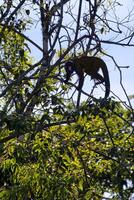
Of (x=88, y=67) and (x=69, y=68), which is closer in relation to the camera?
(x=88, y=67)

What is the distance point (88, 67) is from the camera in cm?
581

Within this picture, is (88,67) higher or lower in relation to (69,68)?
lower

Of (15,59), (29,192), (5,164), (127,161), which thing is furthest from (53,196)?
(15,59)

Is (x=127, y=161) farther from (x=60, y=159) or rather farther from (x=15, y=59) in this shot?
(x=15, y=59)

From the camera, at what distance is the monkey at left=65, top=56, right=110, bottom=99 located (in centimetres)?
574

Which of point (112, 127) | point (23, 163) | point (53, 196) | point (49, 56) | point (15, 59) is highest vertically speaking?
point (15, 59)

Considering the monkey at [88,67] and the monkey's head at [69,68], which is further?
the monkey's head at [69,68]

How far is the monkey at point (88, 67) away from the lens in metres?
5.74

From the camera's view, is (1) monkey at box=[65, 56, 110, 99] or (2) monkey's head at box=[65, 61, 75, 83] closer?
(1) monkey at box=[65, 56, 110, 99]

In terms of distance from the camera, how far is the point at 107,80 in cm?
584

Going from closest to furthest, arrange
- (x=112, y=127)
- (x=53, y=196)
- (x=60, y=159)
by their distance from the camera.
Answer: (x=53, y=196) → (x=60, y=159) → (x=112, y=127)

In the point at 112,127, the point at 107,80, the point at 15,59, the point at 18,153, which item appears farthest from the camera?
the point at 15,59

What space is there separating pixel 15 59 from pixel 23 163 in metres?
3.83

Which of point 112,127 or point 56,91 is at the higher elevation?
point 56,91
